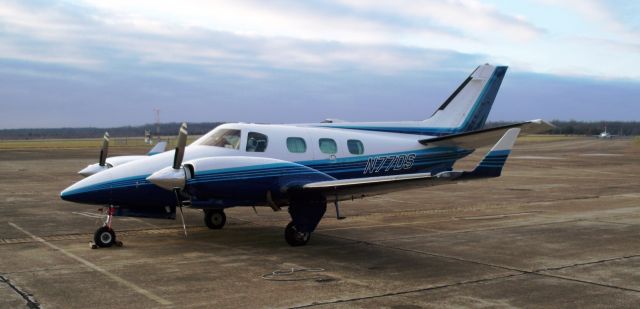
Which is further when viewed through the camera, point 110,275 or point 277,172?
point 277,172

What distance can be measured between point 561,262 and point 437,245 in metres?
2.58

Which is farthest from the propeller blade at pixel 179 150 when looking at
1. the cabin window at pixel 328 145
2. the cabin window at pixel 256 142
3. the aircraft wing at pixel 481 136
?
the aircraft wing at pixel 481 136

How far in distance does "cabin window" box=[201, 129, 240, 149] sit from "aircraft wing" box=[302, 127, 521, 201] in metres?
2.14

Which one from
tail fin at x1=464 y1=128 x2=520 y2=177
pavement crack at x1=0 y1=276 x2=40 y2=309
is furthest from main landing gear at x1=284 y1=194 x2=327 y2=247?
pavement crack at x1=0 y1=276 x2=40 y2=309

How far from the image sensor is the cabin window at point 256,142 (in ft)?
42.5

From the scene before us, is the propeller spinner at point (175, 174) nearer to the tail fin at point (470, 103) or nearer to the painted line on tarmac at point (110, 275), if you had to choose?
the painted line on tarmac at point (110, 275)

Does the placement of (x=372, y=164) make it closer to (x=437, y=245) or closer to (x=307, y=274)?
(x=437, y=245)

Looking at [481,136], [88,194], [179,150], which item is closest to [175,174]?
[179,150]

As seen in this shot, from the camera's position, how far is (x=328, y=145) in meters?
14.0

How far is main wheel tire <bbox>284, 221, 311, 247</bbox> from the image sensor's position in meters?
12.2

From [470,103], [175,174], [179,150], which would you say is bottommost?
[175,174]

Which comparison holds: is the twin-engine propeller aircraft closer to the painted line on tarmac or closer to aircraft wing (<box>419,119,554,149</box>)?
aircraft wing (<box>419,119,554,149</box>)

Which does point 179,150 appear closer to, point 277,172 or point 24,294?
point 277,172

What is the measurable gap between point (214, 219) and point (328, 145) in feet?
11.1
